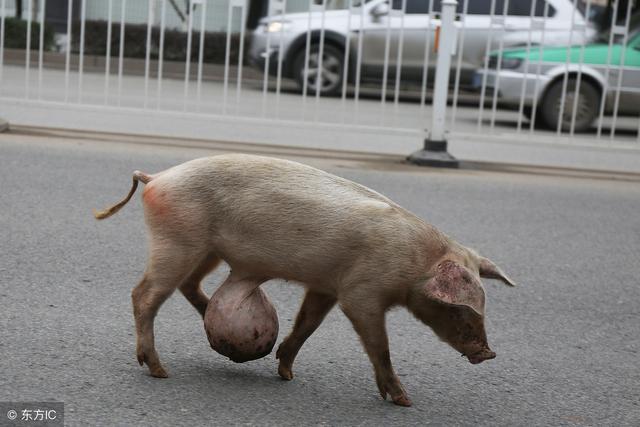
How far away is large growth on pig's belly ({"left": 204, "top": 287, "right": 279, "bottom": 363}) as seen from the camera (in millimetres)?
3932

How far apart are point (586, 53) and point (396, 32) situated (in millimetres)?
1827

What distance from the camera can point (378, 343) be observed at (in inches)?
149

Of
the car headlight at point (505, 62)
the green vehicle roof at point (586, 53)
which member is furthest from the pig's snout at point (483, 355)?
the green vehicle roof at point (586, 53)

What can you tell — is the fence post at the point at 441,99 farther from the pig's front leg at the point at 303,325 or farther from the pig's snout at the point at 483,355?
the pig's snout at the point at 483,355

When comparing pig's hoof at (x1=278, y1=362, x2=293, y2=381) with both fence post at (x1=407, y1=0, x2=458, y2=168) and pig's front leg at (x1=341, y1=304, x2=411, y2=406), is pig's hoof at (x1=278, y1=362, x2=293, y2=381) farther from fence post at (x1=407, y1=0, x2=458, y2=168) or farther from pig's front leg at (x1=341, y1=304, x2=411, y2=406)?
fence post at (x1=407, y1=0, x2=458, y2=168)

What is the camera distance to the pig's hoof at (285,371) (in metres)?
4.10

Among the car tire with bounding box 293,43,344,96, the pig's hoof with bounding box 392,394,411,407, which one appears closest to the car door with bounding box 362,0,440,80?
the car tire with bounding box 293,43,344,96

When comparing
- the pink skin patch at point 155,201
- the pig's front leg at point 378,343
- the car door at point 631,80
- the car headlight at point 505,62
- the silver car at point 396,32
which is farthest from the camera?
the car door at point 631,80

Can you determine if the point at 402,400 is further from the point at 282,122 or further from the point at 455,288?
the point at 282,122

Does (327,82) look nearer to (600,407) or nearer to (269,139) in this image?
(269,139)

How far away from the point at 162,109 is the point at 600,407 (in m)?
7.23

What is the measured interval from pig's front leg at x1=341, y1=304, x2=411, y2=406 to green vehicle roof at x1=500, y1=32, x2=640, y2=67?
22.8 feet

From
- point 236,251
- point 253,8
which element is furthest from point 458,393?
point 253,8

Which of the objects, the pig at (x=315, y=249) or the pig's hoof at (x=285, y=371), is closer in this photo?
the pig at (x=315, y=249)
